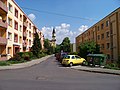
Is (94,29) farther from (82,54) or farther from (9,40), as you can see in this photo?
(9,40)

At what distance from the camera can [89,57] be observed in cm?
2702

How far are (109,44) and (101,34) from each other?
588 cm

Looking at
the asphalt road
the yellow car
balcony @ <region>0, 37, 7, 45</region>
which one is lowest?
the asphalt road

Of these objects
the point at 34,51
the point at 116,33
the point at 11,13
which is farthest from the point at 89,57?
the point at 34,51

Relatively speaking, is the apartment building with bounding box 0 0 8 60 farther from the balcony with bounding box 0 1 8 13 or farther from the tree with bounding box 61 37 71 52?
the tree with bounding box 61 37 71 52

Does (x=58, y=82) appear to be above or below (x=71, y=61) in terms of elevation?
below

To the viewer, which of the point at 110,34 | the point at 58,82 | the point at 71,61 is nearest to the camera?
the point at 58,82

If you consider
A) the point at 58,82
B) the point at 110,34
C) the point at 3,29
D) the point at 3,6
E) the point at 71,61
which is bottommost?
the point at 58,82

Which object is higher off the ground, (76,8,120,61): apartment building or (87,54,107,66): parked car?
(76,8,120,61): apartment building

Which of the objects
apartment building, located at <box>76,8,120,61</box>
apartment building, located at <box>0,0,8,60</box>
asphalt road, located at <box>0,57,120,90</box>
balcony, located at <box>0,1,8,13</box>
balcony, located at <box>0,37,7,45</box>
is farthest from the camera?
apartment building, located at <box>76,8,120,61</box>

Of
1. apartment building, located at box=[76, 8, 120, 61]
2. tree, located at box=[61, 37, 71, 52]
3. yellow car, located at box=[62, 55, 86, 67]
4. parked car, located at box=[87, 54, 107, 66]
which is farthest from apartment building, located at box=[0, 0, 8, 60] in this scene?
tree, located at box=[61, 37, 71, 52]

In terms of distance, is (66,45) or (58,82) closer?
(58,82)

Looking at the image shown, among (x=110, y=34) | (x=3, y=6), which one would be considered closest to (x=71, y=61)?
(x=110, y=34)

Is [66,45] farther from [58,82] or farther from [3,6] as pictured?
[58,82]
